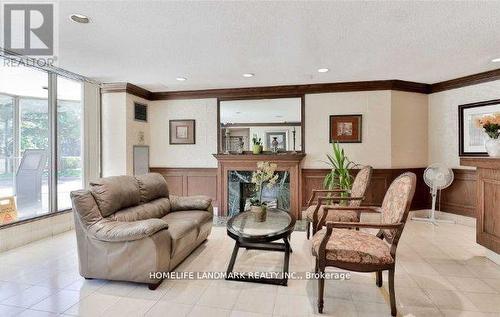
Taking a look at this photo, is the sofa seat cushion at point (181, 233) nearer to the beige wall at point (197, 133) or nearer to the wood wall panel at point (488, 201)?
the beige wall at point (197, 133)

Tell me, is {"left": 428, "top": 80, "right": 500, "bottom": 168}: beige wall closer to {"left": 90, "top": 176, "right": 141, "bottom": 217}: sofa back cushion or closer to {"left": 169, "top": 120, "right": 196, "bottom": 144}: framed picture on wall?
{"left": 169, "top": 120, "right": 196, "bottom": 144}: framed picture on wall

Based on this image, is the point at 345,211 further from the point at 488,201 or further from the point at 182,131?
the point at 182,131

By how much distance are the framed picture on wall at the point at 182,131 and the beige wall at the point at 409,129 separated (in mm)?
3633

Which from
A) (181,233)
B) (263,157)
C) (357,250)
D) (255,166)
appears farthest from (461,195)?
(181,233)

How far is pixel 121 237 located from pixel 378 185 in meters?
4.05

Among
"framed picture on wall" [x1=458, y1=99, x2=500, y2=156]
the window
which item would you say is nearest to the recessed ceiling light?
the window

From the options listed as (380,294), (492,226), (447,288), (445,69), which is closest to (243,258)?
(380,294)

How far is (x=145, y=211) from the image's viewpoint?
2.97 m

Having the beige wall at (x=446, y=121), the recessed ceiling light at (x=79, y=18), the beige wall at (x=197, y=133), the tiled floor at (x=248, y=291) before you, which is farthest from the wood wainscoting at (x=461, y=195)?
the recessed ceiling light at (x=79, y=18)

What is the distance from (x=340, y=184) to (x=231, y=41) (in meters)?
2.70

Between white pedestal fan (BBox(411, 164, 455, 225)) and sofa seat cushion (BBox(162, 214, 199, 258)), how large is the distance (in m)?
3.81

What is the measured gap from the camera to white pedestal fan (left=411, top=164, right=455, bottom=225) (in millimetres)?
4230

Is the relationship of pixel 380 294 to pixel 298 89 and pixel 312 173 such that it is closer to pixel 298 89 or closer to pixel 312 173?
pixel 312 173

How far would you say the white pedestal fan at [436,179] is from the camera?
4.23 m
